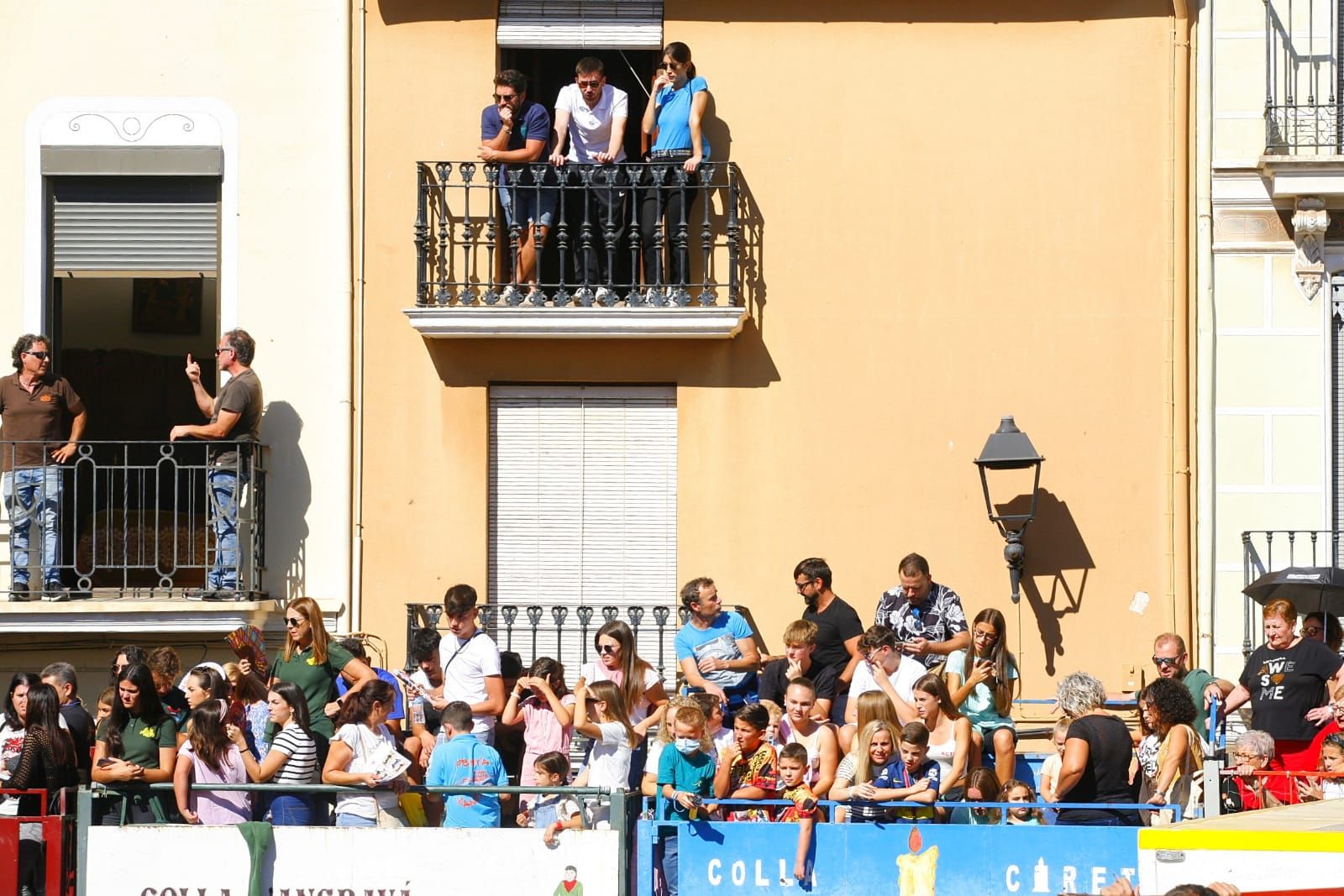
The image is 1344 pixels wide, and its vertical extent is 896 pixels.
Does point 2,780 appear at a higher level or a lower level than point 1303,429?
lower

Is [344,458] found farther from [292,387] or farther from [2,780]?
[2,780]

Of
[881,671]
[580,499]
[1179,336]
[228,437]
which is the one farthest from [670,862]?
[1179,336]

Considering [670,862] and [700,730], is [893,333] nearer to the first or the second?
[700,730]

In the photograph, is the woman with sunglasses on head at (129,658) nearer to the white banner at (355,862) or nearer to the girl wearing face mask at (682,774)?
the white banner at (355,862)

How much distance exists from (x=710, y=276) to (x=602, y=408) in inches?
49.0

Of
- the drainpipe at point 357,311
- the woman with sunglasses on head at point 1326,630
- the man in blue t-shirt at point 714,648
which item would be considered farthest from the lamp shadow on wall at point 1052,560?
the drainpipe at point 357,311

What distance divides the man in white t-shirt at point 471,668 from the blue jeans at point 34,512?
10.9ft

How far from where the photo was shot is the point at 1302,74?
1552cm

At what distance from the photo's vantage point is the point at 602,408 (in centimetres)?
1593

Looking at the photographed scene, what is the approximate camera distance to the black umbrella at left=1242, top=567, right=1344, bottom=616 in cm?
1405

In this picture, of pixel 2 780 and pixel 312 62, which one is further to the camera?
pixel 312 62

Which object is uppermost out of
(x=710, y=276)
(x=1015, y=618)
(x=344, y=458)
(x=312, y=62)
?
(x=312, y=62)

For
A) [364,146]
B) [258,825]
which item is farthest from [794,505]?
[258,825]

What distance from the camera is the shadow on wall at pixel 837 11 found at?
15.9 metres
